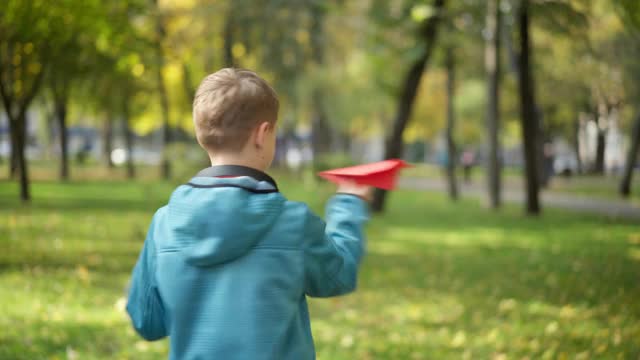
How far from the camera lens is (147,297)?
107 inches

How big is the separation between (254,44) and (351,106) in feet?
47.0

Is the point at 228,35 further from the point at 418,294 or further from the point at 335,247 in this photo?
the point at 335,247

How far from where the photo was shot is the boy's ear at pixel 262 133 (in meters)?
2.60

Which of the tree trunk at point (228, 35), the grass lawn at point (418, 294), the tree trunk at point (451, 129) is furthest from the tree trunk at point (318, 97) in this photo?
the grass lawn at point (418, 294)

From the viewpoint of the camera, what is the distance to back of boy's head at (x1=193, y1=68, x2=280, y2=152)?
2562 mm

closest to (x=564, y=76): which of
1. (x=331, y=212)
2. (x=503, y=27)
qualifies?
(x=503, y=27)

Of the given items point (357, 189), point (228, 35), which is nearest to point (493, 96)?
point (228, 35)

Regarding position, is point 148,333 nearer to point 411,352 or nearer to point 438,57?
point 411,352

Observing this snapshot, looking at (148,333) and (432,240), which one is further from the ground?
(148,333)

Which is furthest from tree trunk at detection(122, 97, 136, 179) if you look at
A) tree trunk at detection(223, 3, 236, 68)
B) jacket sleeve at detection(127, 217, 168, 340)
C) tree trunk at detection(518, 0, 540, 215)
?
jacket sleeve at detection(127, 217, 168, 340)

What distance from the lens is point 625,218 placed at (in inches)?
863

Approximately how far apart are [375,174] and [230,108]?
0.50 m

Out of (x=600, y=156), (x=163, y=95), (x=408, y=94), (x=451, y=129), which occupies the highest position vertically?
(x=163, y=95)

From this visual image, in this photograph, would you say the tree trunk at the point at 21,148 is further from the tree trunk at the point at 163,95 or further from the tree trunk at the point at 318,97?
the tree trunk at the point at 318,97
